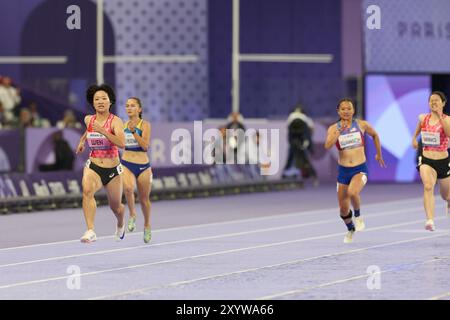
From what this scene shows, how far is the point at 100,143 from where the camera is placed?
63.0 feet

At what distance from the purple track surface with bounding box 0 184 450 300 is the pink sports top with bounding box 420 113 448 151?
128 cm

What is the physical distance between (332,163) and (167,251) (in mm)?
22390

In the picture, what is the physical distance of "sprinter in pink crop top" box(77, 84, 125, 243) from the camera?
19.0 m

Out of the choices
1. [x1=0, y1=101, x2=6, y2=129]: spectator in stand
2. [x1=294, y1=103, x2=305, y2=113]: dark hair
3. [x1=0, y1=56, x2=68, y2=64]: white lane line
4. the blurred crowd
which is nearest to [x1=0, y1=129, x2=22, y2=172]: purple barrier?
the blurred crowd

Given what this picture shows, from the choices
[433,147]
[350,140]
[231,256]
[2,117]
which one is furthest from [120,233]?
[2,117]

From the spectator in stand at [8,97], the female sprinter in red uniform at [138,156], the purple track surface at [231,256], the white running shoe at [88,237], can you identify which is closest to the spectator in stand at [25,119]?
the spectator in stand at [8,97]

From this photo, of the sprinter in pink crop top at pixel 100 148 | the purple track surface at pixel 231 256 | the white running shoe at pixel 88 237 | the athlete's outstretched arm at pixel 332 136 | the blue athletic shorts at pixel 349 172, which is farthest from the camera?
the blue athletic shorts at pixel 349 172

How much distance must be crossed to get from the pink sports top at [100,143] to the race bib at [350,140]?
3.07m

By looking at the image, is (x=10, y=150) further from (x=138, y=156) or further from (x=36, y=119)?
(x=138, y=156)

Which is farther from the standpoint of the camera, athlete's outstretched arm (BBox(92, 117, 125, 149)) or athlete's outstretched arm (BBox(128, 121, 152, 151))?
athlete's outstretched arm (BBox(128, 121, 152, 151))

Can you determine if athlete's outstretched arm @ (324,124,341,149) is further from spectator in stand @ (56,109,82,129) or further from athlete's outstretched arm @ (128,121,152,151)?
spectator in stand @ (56,109,82,129)

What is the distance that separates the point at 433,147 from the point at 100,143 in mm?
5092

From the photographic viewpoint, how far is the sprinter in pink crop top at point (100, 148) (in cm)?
1902

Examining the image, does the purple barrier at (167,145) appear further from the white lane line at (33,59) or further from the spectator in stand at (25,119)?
the white lane line at (33,59)
